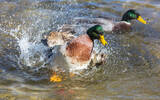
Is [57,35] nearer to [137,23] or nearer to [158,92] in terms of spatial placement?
[158,92]

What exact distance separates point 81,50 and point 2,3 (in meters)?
4.83

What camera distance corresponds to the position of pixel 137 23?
7668mm

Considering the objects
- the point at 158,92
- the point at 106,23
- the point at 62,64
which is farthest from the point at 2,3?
the point at 158,92

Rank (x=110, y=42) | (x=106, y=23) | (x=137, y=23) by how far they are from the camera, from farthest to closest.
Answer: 1. (x=137, y=23)
2. (x=106, y=23)
3. (x=110, y=42)

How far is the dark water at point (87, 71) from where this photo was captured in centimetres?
368

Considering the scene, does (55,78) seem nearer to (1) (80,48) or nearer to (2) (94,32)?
(1) (80,48)

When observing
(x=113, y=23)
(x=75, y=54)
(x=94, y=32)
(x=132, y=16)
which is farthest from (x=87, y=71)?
(x=132, y=16)

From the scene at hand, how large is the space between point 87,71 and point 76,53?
0.60 metres

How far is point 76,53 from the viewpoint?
157 inches

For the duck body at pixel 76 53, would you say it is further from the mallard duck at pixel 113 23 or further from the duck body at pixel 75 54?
the mallard duck at pixel 113 23

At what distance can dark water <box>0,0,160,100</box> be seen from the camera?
3.68 metres

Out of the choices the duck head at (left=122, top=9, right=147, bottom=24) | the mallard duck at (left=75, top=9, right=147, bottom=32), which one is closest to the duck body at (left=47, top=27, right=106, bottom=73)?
the mallard duck at (left=75, top=9, right=147, bottom=32)

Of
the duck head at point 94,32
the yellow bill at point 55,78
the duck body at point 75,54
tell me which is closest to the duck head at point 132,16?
the duck head at point 94,32

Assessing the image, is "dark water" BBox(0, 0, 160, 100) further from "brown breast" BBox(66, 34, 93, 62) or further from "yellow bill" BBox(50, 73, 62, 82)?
"brown breast" BBox(66, 34, 93, 62)
